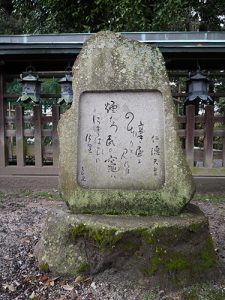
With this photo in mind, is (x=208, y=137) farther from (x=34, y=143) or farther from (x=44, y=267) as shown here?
(x=44, y=267)

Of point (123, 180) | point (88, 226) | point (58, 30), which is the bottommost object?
point (88, 226)

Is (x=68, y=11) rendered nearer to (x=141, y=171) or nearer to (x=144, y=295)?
(x=141, y=171)

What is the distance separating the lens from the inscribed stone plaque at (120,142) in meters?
3.28

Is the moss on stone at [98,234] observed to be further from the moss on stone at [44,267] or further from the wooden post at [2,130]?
the wooden post at [2,130]

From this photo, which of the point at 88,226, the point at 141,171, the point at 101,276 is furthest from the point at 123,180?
the point at 101,276

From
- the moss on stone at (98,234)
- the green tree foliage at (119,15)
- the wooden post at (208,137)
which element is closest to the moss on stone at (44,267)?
the moss on stone at (98,234)

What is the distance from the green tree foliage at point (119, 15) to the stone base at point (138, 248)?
7579mm

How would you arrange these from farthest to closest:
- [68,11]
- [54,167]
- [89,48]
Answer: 1. [68,11]
2. [54,167]
3. [89,48]

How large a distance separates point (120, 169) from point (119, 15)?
7511mm

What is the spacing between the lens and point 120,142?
3330 millimetres

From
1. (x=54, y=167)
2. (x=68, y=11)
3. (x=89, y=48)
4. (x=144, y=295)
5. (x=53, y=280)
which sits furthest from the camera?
(x=68, y=11)

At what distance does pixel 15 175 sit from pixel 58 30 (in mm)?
6083

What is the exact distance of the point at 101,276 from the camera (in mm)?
3039

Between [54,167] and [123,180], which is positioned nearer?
[123,180]
